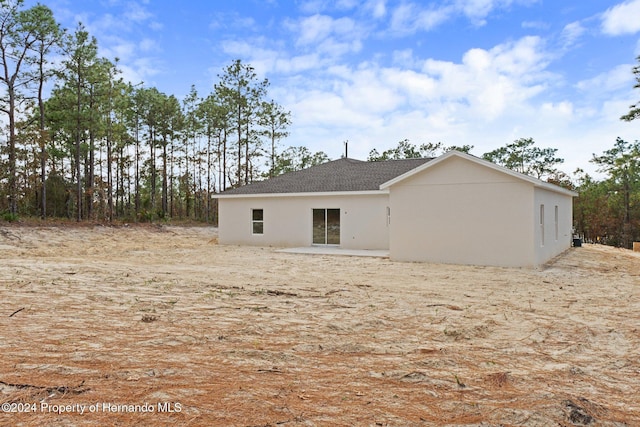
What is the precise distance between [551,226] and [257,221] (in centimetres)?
1181

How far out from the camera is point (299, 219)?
1761 cm

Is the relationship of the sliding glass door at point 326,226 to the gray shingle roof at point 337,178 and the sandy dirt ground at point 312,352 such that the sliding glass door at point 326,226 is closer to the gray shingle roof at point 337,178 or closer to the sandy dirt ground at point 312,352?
the gray shingle roof at point 337,178

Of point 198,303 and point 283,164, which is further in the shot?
point 283,164

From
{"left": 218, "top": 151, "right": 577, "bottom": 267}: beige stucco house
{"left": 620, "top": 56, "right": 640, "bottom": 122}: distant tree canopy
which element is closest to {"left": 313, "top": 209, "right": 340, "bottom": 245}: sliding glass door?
{"left": 218, "top": 151, "right": 577, "bottom": 267}: beige stucco house

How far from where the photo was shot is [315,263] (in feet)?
40.9

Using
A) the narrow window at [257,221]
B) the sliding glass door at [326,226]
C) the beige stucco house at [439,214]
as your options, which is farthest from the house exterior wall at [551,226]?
the narrow window at [257,221]

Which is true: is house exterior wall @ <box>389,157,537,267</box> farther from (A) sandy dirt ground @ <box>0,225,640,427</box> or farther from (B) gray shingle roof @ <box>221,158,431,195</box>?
(B) gray shingle roof @ <box>221,158,431,195</box>

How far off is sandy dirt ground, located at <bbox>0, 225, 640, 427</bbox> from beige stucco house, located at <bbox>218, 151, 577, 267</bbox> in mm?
2919

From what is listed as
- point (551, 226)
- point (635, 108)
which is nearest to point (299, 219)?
point (551, 226)

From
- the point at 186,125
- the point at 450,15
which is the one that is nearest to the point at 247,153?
the point at 186,125

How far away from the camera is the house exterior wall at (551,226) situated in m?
11.9

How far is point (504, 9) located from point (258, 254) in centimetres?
1151

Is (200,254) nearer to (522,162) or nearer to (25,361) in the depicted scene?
(25,361)

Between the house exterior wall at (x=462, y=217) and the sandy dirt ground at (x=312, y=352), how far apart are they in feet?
9.00
